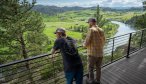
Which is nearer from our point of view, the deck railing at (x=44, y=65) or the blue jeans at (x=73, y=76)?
the blue jeans at (x=73, y=76)

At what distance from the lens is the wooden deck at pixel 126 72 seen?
4750 millimetres

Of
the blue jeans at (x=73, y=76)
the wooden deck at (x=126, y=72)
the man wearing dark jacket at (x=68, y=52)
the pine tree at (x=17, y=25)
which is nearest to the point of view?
the man wearing dark jacket at (x=68, y=52)

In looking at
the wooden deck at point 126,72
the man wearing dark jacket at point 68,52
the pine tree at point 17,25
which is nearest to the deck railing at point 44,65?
the wooden deck at point 126,72

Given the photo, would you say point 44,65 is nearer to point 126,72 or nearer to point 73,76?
point 73,76

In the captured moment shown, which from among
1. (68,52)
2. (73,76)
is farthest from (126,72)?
(68,52)

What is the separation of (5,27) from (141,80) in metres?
10.1

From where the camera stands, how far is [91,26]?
382 centimetres

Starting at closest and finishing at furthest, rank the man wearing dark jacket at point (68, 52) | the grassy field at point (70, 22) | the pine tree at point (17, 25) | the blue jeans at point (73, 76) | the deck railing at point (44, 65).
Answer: the man wearing dark jacket at point (68, 52)
the blue jeans at point (73, 76)
the deck railing at point (44, 65)
the pine tree at point (17, 25)
the grassy field at point (70, 22)

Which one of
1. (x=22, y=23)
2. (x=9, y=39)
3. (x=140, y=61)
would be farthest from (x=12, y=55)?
(x=140, y=61)

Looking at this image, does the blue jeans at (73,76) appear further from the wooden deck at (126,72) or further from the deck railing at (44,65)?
the wooden deck at (126,72)

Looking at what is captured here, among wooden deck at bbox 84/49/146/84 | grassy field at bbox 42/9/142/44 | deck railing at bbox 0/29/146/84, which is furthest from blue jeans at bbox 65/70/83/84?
grassy field at bbox 42/9/142/44

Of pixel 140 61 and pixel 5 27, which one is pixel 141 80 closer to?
pixel 140 61

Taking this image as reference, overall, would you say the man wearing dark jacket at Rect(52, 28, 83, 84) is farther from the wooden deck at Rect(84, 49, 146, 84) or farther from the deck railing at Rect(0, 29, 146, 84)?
the wooden deck at Rect(84, 49, 146, 84)

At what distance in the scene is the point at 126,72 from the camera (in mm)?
5293
